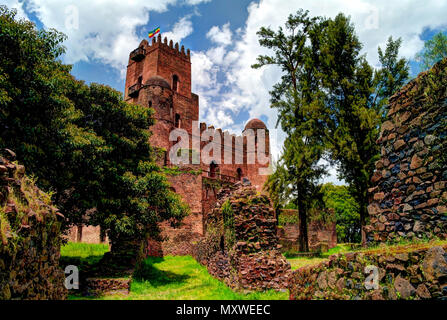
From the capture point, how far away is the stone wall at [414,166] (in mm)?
5266

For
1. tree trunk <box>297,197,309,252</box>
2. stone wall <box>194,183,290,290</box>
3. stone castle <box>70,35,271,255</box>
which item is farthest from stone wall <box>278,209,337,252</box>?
stone wall <box>194,183,290,290</box>

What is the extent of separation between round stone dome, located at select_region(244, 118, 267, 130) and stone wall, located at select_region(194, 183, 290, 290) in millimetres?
34539

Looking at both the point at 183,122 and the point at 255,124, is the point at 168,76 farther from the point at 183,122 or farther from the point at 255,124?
the point at 255,124

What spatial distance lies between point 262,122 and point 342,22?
29.2 m

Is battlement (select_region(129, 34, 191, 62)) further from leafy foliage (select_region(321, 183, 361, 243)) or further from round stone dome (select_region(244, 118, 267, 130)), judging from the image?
leafy foliage (select_region(321, 183, 361, 243))

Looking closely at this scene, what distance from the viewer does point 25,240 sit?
4344 mm

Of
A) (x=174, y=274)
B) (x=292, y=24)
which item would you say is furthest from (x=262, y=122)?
(x=174, y=274)

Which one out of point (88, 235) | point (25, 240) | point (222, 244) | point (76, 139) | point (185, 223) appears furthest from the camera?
point (88, 235)

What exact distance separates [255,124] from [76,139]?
3639 centimetres

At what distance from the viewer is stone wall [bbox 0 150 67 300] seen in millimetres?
3793

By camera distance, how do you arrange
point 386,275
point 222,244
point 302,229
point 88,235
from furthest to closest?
point 88,235 < point 302,229 < point 222,244 < point 386,275

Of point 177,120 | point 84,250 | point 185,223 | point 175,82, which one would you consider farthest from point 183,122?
point 84,250

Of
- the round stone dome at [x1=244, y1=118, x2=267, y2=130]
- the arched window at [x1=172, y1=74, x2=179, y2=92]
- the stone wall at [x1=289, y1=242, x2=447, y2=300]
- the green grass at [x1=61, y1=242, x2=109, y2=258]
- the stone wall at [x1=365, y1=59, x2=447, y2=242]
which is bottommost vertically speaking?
the green grass at [x1=61, y1=242, x2=109, y2=258]

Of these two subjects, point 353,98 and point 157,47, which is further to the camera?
point 157,47
